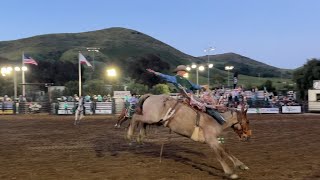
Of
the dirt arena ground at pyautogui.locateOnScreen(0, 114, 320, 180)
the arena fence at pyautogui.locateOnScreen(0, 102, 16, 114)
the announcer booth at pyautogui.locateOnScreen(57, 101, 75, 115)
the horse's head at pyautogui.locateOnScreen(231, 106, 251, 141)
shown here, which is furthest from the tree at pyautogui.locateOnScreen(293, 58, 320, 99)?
the horse's head at pyautogui.locateOnScreen(231, 106, 251, 141)

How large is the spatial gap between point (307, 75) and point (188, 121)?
7271 cm

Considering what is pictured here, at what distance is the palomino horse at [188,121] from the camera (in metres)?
9.81

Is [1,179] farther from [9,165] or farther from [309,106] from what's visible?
[309,106]

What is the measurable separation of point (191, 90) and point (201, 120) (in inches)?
36.4

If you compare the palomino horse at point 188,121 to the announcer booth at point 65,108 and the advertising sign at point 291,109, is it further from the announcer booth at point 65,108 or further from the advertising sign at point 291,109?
the advertising sign at point 291,109

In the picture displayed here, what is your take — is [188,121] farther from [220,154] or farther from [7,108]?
[7,108]

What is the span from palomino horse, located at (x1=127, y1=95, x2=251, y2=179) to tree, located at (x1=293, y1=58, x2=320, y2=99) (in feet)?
226

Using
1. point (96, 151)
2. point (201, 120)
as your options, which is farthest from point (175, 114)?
point (96, 151)

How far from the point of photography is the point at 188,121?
1002cm

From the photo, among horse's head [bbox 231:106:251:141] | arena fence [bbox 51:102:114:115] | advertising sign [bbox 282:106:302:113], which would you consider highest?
horse's head [bbox 231:106:251:141]

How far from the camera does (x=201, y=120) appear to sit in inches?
391

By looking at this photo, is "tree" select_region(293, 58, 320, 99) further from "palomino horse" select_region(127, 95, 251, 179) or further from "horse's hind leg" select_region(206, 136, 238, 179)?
→ "horse's hind leg" select_region(206, 136, 238, 179)

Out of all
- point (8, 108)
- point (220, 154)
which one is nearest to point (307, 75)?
point (8, 108)

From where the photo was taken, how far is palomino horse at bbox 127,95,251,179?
9812 millimetres
